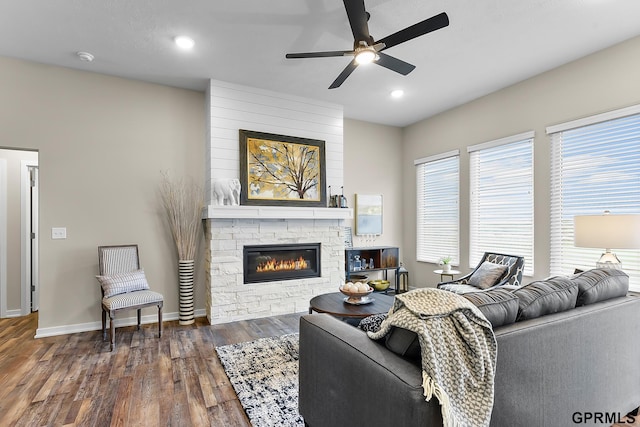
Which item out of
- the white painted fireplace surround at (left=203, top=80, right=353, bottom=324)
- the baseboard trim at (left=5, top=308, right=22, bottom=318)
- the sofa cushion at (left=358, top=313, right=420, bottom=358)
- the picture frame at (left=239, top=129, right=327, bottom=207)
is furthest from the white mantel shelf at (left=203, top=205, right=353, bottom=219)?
the sofa cushion at (left=358, top=313, right=420, bottom=358)

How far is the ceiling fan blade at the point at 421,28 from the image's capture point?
2207 millimetres

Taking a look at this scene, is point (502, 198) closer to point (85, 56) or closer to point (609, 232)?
point (609, 232)

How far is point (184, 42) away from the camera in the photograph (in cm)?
314

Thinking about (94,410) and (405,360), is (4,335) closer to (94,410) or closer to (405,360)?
(94,410)

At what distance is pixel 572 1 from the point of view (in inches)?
102

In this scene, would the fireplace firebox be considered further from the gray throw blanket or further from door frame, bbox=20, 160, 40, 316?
the gray throw blanket

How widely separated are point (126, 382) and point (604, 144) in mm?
4847

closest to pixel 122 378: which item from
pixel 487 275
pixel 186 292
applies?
pixel 186 292

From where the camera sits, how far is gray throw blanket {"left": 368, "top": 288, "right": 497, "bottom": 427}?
112cm

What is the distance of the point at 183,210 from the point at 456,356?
3583 mm

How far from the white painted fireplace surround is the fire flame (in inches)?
7.2

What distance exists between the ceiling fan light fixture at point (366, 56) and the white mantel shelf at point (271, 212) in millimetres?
2132

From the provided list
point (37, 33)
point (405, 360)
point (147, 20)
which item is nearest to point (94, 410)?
point (405, 360)

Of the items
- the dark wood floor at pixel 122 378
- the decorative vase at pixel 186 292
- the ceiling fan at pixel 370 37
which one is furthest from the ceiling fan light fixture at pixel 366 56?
the decorative vase at pixel 186 292
